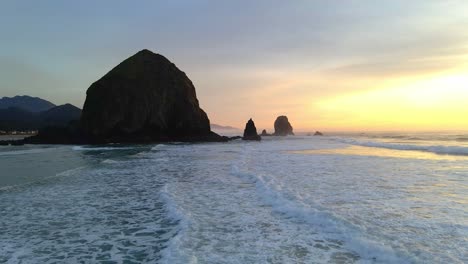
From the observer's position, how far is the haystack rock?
62906mm

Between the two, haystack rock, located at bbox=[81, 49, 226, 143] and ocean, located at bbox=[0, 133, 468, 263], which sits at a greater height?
haystack rock, located at bbox=[81, 49, 226, 143]

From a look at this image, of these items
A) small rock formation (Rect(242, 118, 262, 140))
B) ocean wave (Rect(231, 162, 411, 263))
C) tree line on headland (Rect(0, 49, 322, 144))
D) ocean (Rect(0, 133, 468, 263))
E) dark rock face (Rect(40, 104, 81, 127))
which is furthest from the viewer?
dark rock face (Rect(40, 104, 81, 127))

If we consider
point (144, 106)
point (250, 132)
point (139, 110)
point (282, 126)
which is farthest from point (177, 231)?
point (282, 126)

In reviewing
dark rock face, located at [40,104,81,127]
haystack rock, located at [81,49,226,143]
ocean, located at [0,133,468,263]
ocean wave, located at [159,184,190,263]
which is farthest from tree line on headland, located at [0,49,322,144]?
dark rock face, located at [40,104,81,127]

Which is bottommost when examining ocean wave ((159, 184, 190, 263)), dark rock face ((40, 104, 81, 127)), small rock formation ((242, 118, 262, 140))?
ocean wave ((159, 184, 190, 263))

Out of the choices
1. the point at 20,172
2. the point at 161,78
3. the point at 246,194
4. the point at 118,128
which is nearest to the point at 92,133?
the point at 118,128

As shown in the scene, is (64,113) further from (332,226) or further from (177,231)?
(332,226)

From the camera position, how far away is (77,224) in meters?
9.23

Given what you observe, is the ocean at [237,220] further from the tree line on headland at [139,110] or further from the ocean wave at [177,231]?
the tree line on headland at [139,110]

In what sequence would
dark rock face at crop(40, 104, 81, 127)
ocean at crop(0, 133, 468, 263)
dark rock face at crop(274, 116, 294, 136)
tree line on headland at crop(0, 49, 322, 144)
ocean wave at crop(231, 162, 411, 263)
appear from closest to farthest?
ocean wave at crop(231, 162, 411, 263) → ocean at crop(0, 133, 468, 263) → tree line on headland at crop(0, 49, 322, 144) → dark rock face at crop(40, 104, 81, 127) → dark rock face at crop(274, 116, 294, 136)

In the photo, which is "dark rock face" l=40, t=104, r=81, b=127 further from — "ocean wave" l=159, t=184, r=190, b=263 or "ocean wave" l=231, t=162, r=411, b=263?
"ocean wave" l=231, t=162, r=411, b=263

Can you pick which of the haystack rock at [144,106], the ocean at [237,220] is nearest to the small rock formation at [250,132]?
the haystack rock at [144,106]

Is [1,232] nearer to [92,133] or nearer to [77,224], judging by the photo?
[77,224]

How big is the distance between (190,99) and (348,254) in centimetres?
6908
